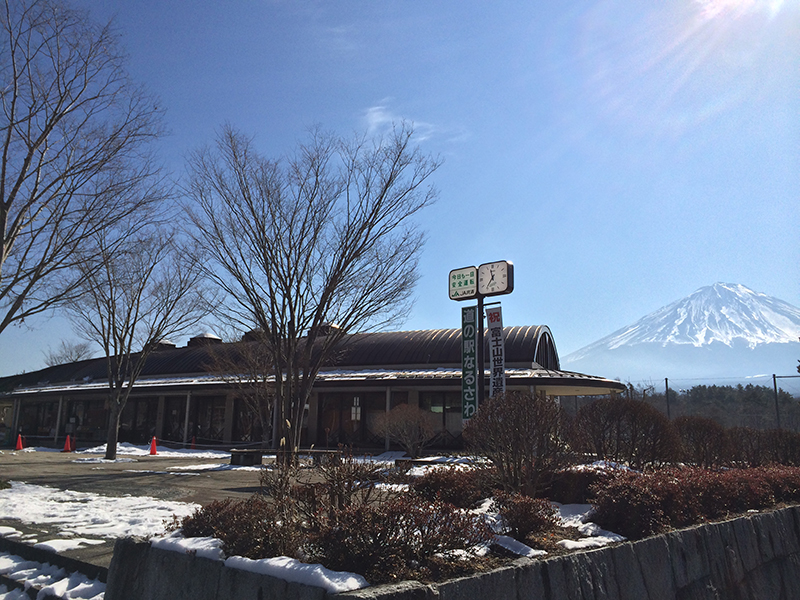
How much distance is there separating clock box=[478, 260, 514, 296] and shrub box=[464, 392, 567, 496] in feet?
25.6

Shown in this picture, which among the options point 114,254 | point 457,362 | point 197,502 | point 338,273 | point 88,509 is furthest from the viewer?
point 457,362

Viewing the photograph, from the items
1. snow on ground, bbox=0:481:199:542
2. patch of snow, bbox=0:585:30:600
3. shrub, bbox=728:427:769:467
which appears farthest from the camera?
shrub, bbox=728:427:769:467

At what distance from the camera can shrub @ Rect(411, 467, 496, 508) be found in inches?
274

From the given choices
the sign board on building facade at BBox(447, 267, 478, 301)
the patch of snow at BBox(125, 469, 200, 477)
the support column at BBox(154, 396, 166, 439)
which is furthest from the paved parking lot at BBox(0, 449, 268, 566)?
the support column at BBox(154, 396, 166, 439)

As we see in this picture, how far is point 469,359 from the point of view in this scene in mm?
15781

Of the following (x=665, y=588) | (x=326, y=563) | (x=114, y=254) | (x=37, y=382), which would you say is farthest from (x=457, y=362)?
(x=37, y=382)

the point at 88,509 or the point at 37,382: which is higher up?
the point at 37,382

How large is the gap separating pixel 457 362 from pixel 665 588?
22422 millimetres

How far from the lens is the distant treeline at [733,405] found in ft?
87.0

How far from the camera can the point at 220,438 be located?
29719 mm

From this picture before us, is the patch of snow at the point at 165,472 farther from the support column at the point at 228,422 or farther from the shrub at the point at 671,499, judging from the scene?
the support column at the point at 228,422

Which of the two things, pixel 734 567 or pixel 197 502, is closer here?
pixel 734 567

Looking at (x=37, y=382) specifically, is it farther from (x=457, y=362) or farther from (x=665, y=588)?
(x=665, y=588)

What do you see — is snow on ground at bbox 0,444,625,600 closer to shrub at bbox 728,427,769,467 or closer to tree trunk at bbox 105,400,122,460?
shrub at bbox 728,427,769,467
